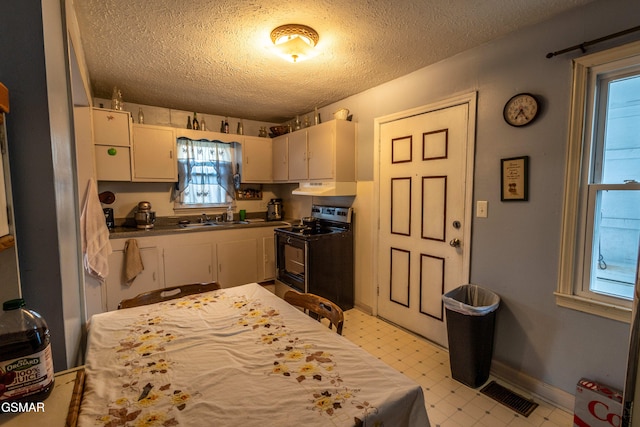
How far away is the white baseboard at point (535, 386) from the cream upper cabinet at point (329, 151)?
2.11m

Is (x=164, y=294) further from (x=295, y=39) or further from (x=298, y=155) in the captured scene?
(x=298, y=155)

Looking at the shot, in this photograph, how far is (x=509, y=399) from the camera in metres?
1.90

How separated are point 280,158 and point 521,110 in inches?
111

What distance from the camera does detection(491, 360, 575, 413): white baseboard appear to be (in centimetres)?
179

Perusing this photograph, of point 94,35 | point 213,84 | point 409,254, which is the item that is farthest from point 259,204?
point 94,35

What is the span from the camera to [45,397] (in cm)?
79

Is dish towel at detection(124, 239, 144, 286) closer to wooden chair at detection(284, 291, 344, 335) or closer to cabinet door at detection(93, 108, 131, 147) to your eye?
cabinet door at detection(93, 108, 131, 147)

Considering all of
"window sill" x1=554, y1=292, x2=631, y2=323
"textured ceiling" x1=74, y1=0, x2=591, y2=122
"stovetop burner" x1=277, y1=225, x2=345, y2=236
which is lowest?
"window sill" x1=554, y1=292, x2=631, y2=323

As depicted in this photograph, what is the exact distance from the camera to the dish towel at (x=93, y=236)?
2.32 m

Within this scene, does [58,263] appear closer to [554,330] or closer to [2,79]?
[2,79]

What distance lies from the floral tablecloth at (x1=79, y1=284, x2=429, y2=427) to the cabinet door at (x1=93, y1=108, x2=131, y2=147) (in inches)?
94.5

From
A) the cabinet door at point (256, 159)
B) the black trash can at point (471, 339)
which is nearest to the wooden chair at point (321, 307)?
the black trash can at point (471, 339)

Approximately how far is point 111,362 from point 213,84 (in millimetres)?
2554

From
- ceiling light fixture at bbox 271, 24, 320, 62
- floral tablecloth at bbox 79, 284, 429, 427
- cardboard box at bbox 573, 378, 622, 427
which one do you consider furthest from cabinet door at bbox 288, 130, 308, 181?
cardboard box at bbox 573, 378, 622, 427
